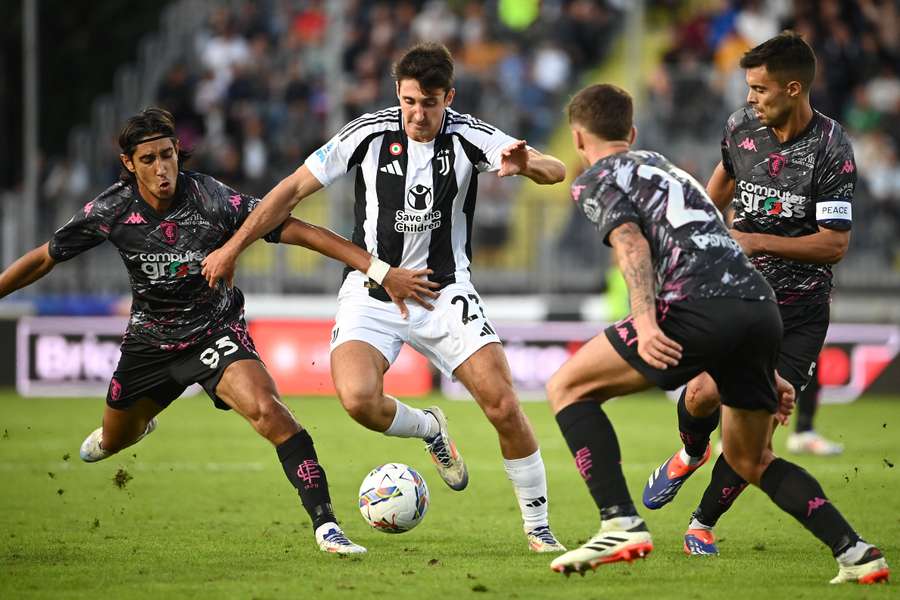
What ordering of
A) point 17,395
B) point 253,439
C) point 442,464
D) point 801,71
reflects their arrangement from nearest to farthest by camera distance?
point 801,71, point 442,464, point 253,439, point 17,395

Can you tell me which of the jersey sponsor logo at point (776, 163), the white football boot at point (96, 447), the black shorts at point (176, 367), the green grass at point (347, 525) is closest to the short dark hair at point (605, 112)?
the jersey sponsor logo at point (776, 163)

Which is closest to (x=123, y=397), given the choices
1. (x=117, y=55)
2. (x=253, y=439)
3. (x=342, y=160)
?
(x=342, y=160)

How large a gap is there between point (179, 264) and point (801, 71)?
3.46 metres

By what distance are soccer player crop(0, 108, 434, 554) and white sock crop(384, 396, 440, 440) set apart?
0.52m

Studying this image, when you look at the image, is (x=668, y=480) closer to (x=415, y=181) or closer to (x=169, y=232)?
(x=415, y=181)

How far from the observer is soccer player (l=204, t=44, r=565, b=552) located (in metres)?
7.30

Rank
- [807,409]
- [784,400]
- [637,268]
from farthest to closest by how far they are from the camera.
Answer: [807,409], [784,400], [637,268]

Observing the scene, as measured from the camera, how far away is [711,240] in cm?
610

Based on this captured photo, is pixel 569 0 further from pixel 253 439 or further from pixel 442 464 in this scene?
pixel 442 464

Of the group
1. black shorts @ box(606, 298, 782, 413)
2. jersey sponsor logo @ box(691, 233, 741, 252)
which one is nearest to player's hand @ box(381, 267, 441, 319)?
black shorts @ box(606, 298, 782, 413)

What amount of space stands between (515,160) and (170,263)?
2.00 meters

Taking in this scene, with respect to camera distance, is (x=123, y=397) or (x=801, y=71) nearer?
(x=801, y=71)

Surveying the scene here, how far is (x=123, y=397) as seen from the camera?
25.7 ft

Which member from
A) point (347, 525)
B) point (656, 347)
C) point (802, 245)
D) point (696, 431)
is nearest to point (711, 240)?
point (656, 347)
